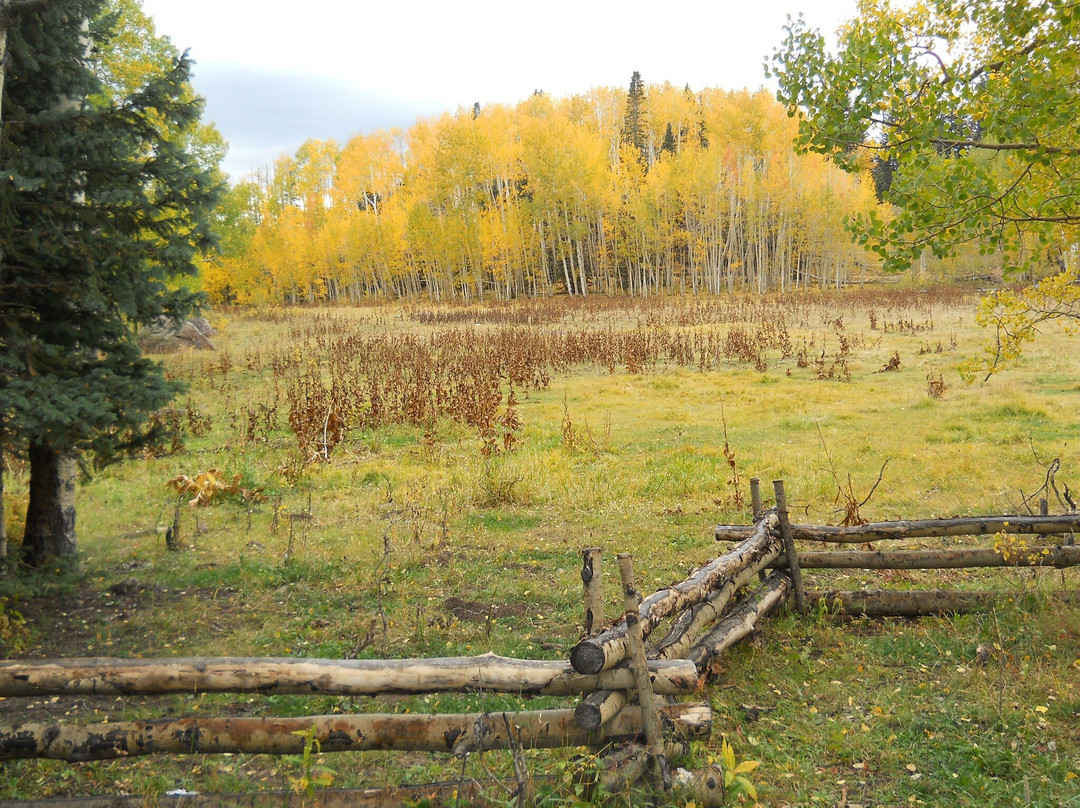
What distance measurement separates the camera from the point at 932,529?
5.96 meters

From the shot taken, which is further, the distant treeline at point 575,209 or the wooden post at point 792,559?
the distant treeline at point 575,209

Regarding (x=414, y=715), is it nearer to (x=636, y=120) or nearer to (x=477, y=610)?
(x=477, y=610)

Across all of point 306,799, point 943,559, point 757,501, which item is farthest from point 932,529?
point 306,799

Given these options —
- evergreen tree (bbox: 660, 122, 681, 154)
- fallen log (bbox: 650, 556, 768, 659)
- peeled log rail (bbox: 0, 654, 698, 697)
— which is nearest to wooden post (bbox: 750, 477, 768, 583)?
fallen log (bbox: 650, 556, 768, 659)

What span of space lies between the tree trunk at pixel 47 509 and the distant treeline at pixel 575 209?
35071 millimetres

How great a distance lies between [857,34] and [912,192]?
1517mm

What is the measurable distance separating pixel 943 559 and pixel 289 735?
17.4 feet

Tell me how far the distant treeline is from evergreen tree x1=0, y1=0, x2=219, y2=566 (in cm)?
3521

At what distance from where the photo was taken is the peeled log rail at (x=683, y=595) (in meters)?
3.47

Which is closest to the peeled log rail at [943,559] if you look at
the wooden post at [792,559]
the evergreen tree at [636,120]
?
the wooden post at [792,559]

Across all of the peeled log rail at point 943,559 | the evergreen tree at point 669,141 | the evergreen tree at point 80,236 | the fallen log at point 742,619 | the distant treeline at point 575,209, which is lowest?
the fallen log at point 742,619

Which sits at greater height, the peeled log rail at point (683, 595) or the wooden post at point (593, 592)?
the wooden post at point (593, 592)

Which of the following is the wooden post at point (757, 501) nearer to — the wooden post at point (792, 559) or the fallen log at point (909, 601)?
the wooden post at point (792, 559)

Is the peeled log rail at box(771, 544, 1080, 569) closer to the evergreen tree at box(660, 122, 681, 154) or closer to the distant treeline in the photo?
the distant treeline
